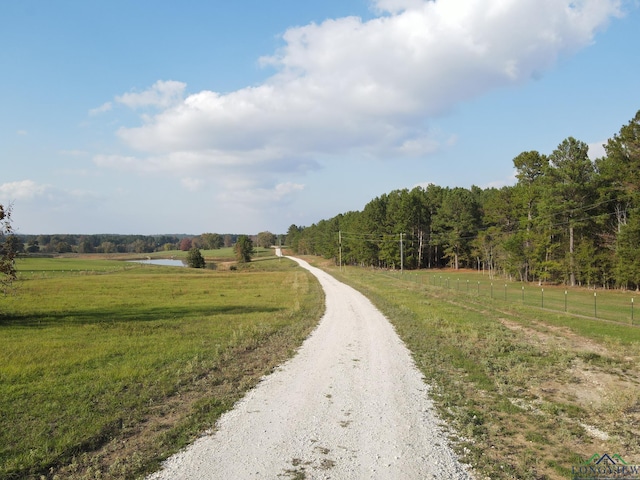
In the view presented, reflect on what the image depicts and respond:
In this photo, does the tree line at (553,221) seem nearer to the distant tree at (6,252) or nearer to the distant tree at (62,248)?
the distant tree at (6,252)

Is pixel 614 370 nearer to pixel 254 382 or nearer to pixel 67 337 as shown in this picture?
pixel 254 382

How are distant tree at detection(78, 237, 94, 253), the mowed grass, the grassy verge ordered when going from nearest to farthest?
the grassy verge, the mowed grass, distant tree at detection(78, 237, 94, 253)

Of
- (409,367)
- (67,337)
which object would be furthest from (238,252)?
(409,367)

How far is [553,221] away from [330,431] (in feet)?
173

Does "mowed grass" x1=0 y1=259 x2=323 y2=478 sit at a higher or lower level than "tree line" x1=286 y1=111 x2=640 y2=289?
lower

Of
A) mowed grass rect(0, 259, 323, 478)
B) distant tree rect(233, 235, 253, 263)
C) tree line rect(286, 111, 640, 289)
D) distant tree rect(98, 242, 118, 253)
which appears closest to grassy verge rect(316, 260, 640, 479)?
mowed grass rect(0, 259, 323, 478)

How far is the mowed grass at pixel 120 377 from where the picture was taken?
7.02m

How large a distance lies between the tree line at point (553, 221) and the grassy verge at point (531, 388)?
27.4m

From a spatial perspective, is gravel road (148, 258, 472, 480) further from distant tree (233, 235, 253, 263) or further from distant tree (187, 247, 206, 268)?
distant tree (233, 235, 253, 263)

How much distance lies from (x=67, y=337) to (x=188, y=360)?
8193 millimetres

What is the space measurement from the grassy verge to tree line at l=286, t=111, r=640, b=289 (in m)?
27.4

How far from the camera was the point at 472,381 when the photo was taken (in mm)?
10945

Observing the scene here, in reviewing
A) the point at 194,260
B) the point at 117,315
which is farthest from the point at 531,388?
the point at 194,260

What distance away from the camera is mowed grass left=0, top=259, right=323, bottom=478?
7.02m
